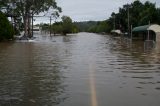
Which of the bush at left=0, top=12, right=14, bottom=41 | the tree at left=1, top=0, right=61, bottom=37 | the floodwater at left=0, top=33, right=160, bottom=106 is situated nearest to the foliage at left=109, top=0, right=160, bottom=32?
the tree at left=1, top=0, right=61, bottom=37

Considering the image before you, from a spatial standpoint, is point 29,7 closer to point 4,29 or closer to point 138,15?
point 4,29

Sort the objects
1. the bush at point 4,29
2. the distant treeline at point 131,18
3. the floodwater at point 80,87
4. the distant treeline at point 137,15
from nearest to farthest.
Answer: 1. the floodwater at point 80,87
2. the bush at point 4,29
3. the distant treeline at point 137,15
4. the distant treeline at point 131,18

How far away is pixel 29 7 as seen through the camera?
84.8 meters

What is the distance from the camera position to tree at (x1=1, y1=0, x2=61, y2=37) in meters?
83.1

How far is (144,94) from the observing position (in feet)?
41.0

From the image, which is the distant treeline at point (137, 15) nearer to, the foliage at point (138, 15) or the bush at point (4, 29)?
the foliage at point (138, 15)

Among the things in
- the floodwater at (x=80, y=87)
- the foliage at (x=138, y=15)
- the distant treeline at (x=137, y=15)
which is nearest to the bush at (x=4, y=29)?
the distant treeline at (x=137, y=15)

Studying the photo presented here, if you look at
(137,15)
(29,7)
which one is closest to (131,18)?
(137,15)

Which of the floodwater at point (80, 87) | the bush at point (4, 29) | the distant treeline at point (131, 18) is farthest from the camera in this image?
the distant treeline at point (131, 18)

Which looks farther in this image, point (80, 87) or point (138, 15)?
point (138, 15)

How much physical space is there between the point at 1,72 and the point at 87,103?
8448 mm

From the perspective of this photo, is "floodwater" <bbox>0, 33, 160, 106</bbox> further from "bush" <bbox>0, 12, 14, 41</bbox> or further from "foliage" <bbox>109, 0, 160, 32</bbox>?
"foliage" <bbox>109, 0, 160, 32</bbox>

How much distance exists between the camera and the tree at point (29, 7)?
83081mm

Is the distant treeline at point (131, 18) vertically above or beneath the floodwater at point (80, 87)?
above
